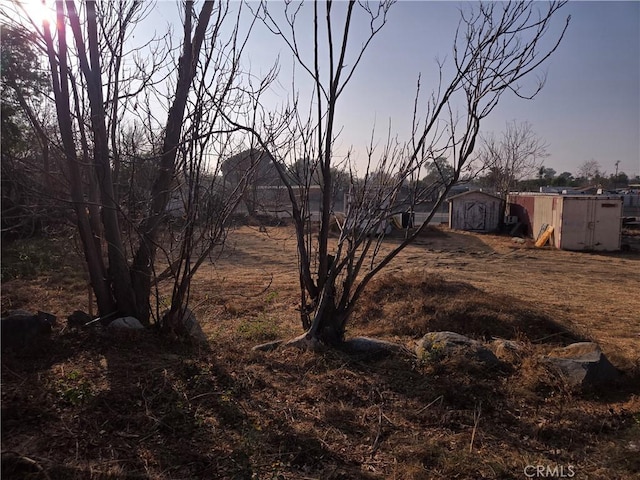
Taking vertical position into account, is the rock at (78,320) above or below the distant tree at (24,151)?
below

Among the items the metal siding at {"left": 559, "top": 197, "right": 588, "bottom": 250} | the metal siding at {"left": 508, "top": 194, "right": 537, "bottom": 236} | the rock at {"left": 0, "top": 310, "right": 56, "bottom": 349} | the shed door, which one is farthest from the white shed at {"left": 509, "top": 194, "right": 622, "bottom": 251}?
the rock at {"left": 0, "top": 310, "right": 56, "bottom": 349}

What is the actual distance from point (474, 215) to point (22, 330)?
75.1 ft

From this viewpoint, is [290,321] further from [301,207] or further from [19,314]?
[19,314]

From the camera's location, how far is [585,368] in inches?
149

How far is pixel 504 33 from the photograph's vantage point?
4227mm

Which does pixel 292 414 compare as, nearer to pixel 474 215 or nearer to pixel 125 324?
pixel 125 324

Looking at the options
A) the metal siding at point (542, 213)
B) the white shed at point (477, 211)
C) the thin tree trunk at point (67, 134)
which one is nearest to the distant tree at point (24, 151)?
the thin tree trunk at point (67, 134)

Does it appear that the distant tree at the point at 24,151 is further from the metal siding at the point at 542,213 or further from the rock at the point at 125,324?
the metal siding at the point at 542,213

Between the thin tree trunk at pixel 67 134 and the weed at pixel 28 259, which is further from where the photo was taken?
the weed at pixel 28 259

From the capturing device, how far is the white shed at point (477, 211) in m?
23.8

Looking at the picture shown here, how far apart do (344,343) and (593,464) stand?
247cm

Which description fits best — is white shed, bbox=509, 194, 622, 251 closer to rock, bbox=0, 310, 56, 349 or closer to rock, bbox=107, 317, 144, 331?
rock, bbox=107, 317, 144, 331

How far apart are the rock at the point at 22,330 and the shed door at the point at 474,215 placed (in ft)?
→ 74.0

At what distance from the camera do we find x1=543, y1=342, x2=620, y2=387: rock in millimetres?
3754
